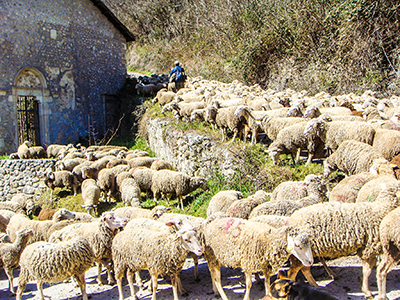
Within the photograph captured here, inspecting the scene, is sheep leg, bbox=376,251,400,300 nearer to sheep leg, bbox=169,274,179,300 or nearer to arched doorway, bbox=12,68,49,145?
sheep leg, bbox=169,274,179,300

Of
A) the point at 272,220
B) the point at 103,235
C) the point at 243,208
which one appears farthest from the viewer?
the point at 243,208

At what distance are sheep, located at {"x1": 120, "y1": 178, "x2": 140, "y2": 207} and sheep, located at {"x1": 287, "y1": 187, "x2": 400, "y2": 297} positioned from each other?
17.4 ft

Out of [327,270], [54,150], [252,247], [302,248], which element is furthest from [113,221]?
[54,150]

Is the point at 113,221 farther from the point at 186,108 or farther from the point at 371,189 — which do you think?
the point at 186,108

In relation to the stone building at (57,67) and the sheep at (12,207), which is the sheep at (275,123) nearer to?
the sheep at (12,207)

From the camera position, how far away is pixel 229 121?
957cm

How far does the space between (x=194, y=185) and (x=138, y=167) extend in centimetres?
240

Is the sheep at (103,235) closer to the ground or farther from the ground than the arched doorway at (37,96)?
closer to the ground

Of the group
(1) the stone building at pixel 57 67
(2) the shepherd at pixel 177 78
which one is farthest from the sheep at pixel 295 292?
(2) the shepherd at pixel 177 78

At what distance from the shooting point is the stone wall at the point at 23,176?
12.4 metres

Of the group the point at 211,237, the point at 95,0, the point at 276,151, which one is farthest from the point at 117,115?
the point at 211,237

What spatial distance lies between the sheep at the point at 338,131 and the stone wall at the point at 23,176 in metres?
9.21

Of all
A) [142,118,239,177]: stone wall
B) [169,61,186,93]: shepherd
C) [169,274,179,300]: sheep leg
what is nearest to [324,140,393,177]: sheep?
[142,118,239,177]: stone wall

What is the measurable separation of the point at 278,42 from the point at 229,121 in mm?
14519
